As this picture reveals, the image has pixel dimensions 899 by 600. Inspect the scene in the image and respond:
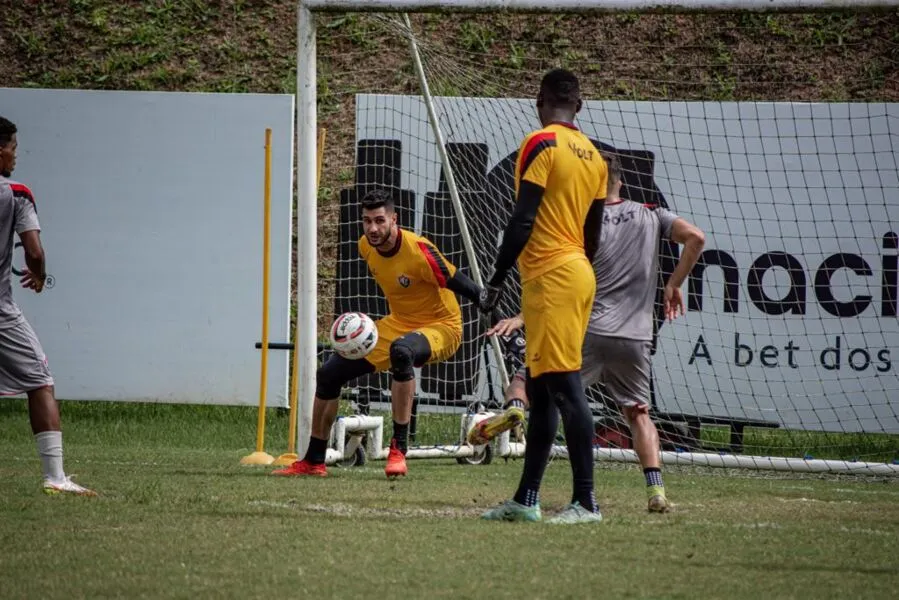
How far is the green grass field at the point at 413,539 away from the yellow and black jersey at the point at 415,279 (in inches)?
46.0

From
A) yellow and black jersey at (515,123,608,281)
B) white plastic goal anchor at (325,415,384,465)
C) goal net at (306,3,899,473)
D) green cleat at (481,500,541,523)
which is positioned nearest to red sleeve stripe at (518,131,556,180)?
yellow and black jersey at (515,123,608,281)

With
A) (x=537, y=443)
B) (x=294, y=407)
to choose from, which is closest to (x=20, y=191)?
(x=537, y=443)

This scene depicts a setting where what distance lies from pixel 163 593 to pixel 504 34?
15.1 meters

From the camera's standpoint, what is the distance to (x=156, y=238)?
13.1 meters

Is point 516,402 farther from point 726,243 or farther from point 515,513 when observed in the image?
point 726,243

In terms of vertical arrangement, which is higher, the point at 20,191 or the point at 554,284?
the point at 20,191

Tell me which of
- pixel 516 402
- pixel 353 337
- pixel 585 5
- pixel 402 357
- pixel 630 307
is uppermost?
pixel 585 5

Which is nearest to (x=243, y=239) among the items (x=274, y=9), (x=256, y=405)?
(x=256, y=405)

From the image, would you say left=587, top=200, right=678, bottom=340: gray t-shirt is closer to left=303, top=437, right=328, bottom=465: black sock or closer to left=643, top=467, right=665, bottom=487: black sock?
left=643, top=467, right=665, bottom=487: black sock

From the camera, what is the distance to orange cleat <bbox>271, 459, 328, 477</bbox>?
29.0 feet

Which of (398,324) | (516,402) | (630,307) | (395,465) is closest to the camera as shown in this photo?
(630,307)

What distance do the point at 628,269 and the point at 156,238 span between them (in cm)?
672

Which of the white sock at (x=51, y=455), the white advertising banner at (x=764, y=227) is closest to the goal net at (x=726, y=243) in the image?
the white advertising banner at (x=764, y=227)

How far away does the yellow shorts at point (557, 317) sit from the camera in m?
6.16
